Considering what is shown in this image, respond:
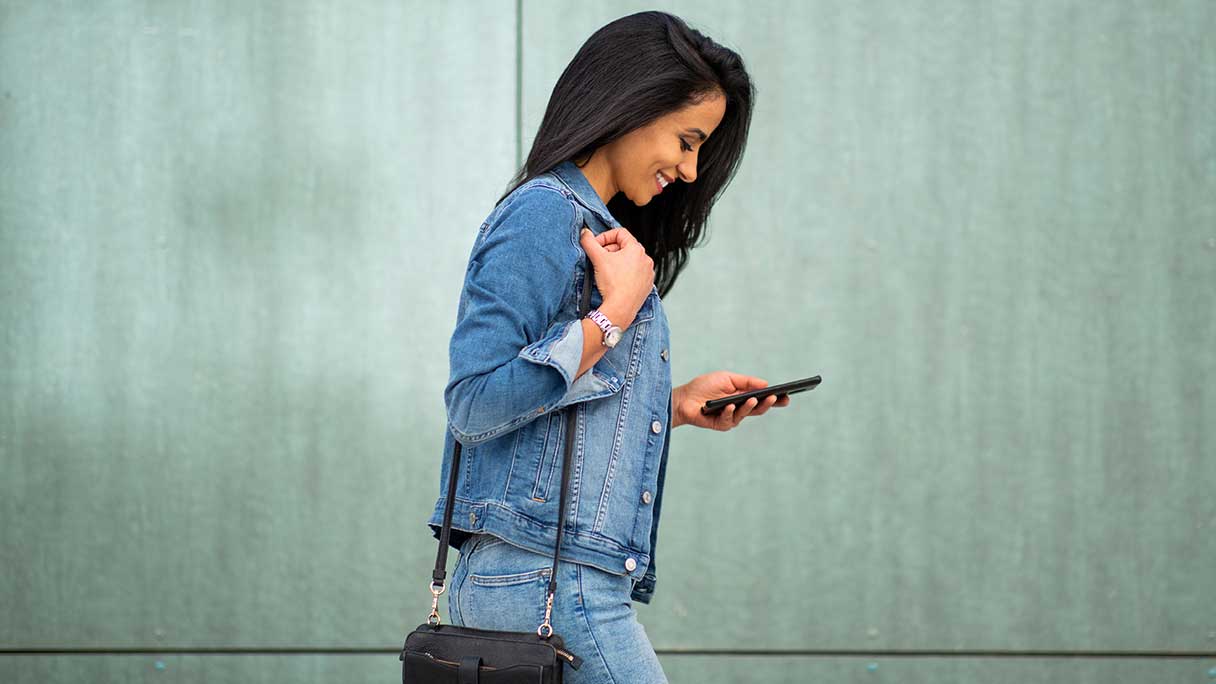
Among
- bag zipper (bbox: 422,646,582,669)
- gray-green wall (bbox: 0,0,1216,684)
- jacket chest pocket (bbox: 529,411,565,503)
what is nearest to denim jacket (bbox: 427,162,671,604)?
jacket chest pocket (bbox: 529,411,565,503)

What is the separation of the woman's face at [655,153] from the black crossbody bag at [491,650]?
20cm

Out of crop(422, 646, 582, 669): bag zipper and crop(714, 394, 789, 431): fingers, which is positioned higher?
crop(714, 394, 789, 431): fingers

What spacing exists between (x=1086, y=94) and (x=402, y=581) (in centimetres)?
221

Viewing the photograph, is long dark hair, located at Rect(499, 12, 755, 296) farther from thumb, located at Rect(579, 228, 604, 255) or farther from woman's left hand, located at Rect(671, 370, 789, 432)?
woman's left hand, located at Rect(671, 370, 789, 432)

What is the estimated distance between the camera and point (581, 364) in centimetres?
137

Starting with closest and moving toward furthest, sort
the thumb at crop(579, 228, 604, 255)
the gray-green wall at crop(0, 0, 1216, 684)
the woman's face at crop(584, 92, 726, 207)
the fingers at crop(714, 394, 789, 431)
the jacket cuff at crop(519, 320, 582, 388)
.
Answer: the jacket cuff at crop(519, 320, 582, 388), the thumb at crop(579, 228, 604, 255), the woman's face at crop(584, 92, 726, 207), the fingers at crop(714, 394, 789, 431), the gray-green wall at crop(0, 0, 1216, 684)

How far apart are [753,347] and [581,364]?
6.14ft

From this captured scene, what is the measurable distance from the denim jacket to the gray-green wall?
1706mm

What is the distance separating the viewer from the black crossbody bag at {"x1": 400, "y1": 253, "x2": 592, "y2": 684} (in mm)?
1325

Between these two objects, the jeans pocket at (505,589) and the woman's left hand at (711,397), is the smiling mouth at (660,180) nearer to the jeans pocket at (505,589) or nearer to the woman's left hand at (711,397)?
the woman's left hand at (711,397)

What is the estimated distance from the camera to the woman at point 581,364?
1.34m

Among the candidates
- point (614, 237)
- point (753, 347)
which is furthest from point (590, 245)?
point (753, 347)

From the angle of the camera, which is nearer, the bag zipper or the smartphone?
the bag zipper

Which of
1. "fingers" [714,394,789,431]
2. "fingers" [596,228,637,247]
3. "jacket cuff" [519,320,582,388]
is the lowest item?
"fingers" [714,394,789,431]
